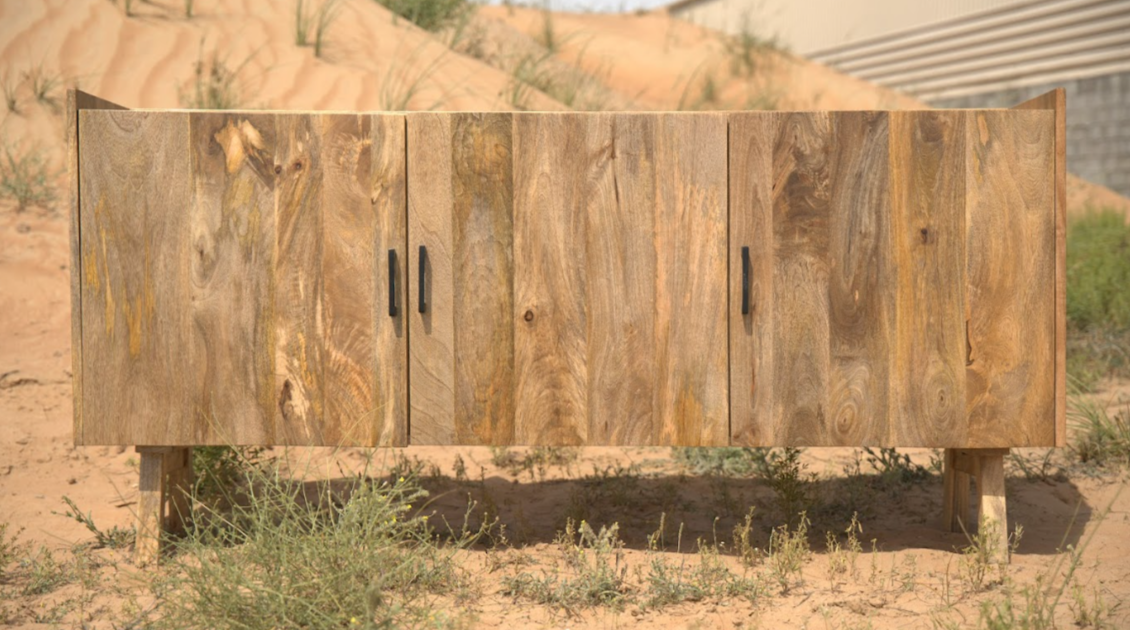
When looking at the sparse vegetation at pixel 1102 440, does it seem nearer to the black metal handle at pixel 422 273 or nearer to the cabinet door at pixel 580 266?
the cabinet door at pixel 580 266

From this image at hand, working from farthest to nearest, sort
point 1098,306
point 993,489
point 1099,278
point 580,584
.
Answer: point 1099,278 → point 1098,306 → point 993,489 → point 580,584

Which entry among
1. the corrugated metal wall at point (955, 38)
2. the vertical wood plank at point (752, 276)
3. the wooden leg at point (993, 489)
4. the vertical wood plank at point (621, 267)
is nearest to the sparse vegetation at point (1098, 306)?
the wooden leg at point (993, 489)

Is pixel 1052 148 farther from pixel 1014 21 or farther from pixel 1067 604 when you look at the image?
pixel 1014 21

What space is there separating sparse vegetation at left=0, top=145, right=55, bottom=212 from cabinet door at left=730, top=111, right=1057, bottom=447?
4.97 meters

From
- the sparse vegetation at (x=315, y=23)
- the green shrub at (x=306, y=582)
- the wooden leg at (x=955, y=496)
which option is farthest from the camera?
the sparse vegetation at (x=315, y=23)

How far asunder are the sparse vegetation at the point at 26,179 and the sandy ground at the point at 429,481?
0.30ft

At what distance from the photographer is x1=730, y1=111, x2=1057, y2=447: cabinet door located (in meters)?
3.23

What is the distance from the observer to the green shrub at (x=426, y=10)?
32.3ft

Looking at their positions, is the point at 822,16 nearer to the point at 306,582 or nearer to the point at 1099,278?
the point at 1099,278

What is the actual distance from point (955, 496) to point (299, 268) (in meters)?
2.66

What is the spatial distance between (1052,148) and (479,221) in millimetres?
1912

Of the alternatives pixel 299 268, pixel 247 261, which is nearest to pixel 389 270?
pixel 299 268

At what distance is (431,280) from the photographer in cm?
331

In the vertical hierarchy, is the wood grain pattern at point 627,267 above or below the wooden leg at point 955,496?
above
